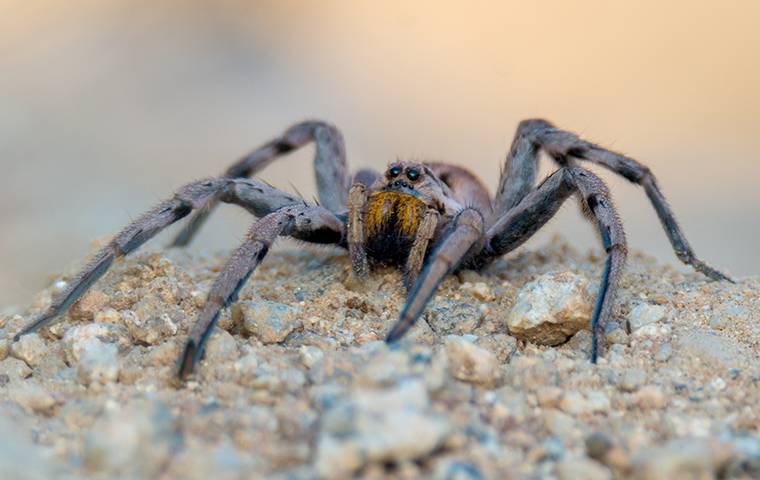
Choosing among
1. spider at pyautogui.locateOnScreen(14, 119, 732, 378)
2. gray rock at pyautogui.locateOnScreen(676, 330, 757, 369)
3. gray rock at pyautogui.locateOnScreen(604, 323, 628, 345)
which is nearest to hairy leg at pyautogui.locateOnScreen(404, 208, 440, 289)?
spider at pyautogui.locateOnScreen(14, 119, 732, 378)

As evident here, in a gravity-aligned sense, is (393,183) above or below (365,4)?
below

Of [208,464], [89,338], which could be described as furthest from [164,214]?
[208,464]

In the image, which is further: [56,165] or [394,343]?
[56,165]

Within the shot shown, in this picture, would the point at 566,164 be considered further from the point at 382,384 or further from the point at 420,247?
the point at 382,384

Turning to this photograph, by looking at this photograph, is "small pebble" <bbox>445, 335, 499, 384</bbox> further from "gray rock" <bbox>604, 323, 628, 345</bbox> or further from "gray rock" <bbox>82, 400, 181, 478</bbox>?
"gray rock" <bbox>82, 400, 181, 478</bbox>

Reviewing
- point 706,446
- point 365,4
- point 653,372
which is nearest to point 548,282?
point 653,372

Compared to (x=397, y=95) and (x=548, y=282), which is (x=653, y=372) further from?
(x=397, y=95)
